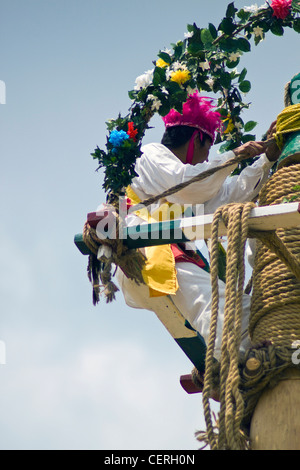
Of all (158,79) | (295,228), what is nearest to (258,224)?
(295,228)

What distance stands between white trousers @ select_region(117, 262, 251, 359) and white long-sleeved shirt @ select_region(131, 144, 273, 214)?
39cm

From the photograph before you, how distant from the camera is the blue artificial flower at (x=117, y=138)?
14.6 feet

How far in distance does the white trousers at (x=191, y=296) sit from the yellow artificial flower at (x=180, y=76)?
975 millimetres

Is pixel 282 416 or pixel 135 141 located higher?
pixel 135 141

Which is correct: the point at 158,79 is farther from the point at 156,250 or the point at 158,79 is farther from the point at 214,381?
the point at 214,381

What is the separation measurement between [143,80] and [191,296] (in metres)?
1.20

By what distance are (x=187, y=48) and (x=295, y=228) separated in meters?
1.36

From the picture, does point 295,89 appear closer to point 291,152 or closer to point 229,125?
point 291,152

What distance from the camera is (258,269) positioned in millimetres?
4027

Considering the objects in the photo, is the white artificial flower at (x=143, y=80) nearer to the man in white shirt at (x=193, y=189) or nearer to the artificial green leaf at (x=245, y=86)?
the man in white shirt at (x=193, y=189)

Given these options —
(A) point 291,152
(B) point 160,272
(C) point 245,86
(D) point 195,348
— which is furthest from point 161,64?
(D) point 195,348

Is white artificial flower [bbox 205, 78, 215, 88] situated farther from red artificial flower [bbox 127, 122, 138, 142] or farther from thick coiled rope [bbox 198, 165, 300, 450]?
thick coiled rope [bbox 198, 165, 300, 450]

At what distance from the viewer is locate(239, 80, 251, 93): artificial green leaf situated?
5.05 m

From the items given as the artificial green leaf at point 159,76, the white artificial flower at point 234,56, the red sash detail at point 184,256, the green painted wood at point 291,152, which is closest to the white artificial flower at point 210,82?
the white artificial flower at point 234,56
